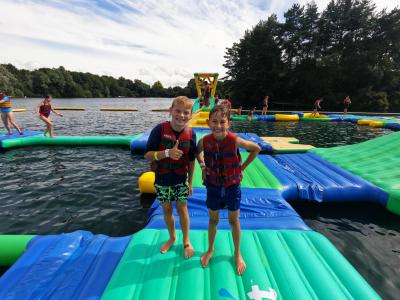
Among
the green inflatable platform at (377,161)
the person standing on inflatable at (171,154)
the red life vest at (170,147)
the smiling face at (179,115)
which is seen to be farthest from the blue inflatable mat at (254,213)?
the green inflatable platform at (377,161)

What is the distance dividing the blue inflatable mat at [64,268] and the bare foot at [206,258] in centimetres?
109

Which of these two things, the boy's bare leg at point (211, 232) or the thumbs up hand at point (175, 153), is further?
the boy's bare leg at point (211, 232)

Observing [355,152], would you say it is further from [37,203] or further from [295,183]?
[37,203]

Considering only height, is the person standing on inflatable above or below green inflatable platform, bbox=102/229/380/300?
above

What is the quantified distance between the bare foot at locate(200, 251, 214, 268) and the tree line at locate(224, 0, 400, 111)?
124 feet

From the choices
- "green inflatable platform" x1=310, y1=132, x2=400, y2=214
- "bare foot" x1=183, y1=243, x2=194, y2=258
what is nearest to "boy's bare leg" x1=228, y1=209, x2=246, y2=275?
"bare foot" x1=183, y1=243, x2=194, y2=258

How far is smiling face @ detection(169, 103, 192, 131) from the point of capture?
116 inches

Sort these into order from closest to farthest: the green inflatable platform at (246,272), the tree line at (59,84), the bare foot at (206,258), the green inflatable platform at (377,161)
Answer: the green inflatable platform at (246,272)
the bare foot at (206,258)
the green inflatable platform at (377,161)
the tree line at (59,84)

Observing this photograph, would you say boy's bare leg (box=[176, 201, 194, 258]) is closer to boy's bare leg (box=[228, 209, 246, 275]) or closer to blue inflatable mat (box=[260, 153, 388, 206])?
boy's bare leg (box=[228, 209, 246, 275])

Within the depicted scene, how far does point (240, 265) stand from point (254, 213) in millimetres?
1604

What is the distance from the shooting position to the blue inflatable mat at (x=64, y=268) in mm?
2771

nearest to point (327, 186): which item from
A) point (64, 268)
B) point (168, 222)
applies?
point (168, 222)

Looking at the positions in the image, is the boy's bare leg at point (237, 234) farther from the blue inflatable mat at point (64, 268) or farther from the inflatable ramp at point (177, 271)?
the blue inflatable mat at point (64, 268)

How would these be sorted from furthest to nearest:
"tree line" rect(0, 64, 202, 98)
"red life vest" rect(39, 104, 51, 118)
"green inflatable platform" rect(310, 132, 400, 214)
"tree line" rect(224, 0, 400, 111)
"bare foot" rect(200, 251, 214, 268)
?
1. "tree line" rect(0, 64, 202, 98)
2. "tree line" rect(224, 0, 400, 111)
3. "red life vest" rect(39, 104, 51, 118)
4. "green inflatable platform" rect(310, 132, 400, 214)
5. "bare foot" rect(200, 251, 214, 268)
